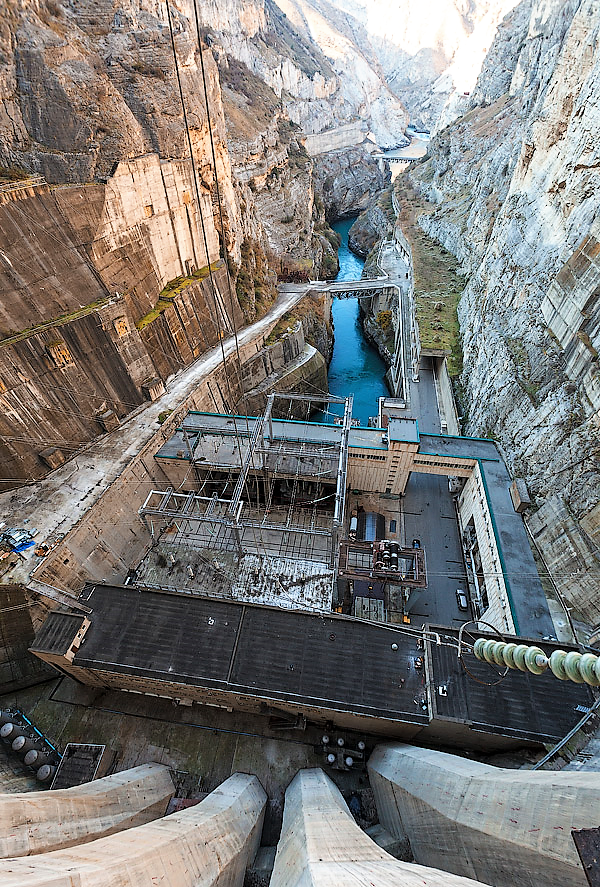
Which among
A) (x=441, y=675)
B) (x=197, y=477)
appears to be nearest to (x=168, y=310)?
(x=197, y=477)

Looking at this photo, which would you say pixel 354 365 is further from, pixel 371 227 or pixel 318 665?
pixel 318 665

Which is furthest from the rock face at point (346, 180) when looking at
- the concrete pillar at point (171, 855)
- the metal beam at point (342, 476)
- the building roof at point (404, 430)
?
the concrete pillar at point (171, 855)

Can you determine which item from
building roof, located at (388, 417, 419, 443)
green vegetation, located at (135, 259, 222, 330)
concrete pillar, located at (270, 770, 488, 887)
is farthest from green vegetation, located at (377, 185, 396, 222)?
concrete pillar, located at (270, 770, 488, 887)

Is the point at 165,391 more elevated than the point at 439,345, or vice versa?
the point at 439,345

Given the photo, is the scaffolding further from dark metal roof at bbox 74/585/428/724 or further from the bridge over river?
the bridge over river

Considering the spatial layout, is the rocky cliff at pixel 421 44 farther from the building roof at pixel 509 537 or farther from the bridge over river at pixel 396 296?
the building roof at pixel 509 537

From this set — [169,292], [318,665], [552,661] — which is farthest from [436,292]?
[552,661]

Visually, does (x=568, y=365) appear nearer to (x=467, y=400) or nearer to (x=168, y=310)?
(x=467, y=400)
